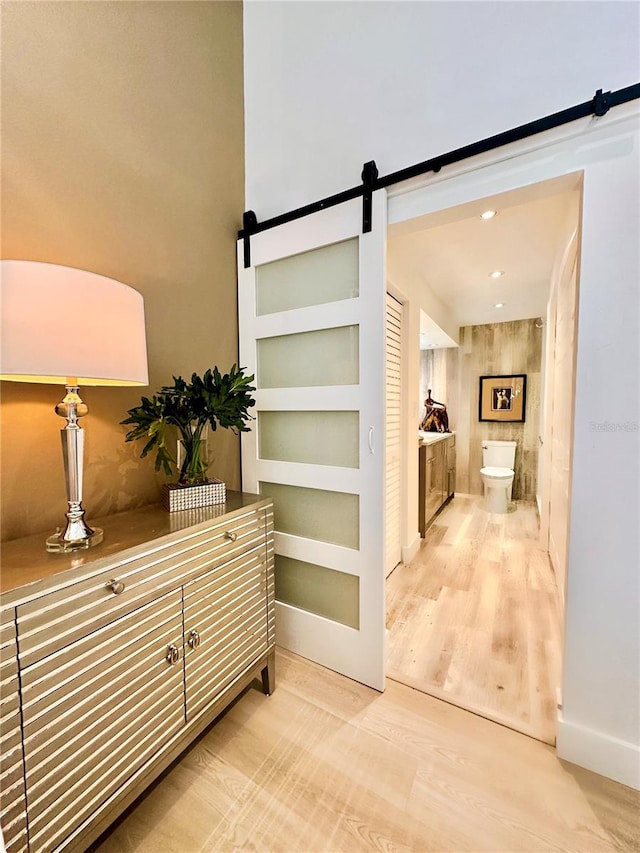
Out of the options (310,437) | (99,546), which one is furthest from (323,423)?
(99,546)

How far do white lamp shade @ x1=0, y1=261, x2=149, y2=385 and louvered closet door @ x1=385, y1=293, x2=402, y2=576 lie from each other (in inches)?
71.6

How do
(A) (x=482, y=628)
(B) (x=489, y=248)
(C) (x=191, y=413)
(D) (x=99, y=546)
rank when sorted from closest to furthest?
(D) (x=99, y=546) → (C) (x=191, y=413) → (A) (x=482, y=628) → (B) (x=489, y=248)

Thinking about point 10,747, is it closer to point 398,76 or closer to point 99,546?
point 99,546

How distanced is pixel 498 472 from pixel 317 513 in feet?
10.8

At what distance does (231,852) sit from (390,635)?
1.14m

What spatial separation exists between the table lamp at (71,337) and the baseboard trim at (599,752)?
1.70 meters

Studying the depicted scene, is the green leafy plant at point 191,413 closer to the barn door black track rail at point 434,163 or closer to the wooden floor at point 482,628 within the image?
the barn door black track rail at point 434,163

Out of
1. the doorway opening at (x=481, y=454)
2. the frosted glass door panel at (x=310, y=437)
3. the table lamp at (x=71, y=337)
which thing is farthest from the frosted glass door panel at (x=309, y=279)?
the table lamp at (x=71, y=337)

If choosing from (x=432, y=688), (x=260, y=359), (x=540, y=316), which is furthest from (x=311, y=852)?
(x=540, y=316)

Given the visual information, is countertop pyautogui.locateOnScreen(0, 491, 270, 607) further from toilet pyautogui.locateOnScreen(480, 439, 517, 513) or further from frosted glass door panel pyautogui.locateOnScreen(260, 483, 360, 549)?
toilet pyautogui.locateOnScreen(480, 439, 517, 513)

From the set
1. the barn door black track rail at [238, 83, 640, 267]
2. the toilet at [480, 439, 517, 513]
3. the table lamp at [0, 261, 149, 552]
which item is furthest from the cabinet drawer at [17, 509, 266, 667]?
the toilet at [480, 439, 517, 513]

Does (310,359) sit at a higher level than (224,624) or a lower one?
higher

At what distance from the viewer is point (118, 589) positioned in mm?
890

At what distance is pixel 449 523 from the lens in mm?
3705
